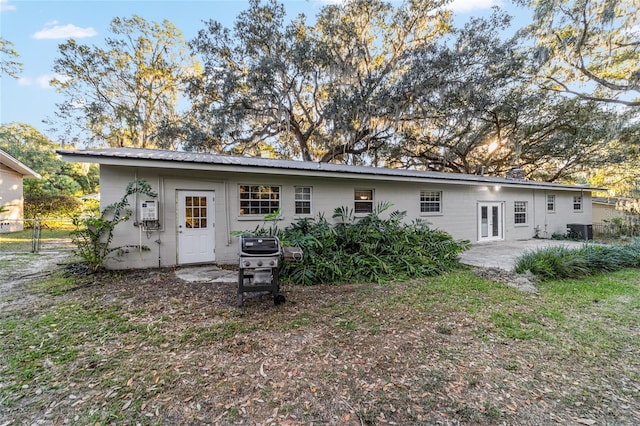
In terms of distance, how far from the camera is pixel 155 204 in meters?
6.07

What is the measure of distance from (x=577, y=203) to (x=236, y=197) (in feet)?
54.1

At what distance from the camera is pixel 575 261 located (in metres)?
5.93

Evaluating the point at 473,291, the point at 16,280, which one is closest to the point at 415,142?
the point at 473,291

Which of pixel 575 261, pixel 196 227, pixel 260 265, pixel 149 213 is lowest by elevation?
pixel 575 261

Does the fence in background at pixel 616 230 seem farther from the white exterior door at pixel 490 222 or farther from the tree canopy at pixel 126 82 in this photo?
the tree canopy at pixel 126 82

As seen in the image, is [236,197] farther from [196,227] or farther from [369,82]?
[369,82]

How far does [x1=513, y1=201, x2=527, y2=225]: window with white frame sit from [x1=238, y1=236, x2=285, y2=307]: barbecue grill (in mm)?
11804

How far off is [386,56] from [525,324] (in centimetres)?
1314


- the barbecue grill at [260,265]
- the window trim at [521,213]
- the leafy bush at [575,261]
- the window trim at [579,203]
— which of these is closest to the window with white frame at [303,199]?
the barbecue grill at [260,265]

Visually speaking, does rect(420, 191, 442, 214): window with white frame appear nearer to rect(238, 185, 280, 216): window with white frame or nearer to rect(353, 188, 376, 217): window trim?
rect(353, 188, 376, 217): window trim

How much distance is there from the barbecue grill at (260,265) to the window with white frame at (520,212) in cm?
1180

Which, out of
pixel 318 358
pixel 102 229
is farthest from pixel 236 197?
pixel 318 358

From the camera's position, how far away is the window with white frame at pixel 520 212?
11.8 m

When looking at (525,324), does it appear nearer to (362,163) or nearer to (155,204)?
(155,204)
